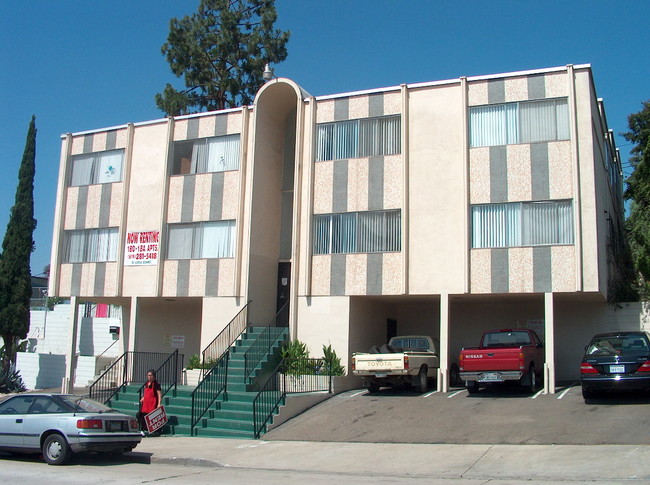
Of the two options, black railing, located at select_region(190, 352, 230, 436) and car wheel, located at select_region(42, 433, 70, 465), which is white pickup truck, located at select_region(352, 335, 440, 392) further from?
car wheel, located at select_region(42, 433, 70, 465)

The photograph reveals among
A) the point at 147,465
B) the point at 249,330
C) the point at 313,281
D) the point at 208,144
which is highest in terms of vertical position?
the point at 208,144

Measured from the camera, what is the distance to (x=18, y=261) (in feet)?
96.7

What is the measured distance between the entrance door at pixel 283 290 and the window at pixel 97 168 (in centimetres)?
684

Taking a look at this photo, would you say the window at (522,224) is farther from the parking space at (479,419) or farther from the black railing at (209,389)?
the black railing at (209,389)

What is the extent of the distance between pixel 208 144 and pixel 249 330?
6.80 m

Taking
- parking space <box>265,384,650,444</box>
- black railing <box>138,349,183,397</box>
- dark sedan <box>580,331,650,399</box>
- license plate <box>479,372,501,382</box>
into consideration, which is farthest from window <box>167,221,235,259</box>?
dark sedan <box>580,331,650,399</box>

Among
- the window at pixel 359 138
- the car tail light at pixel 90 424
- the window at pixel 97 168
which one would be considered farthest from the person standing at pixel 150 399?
the window at pixel 97 168

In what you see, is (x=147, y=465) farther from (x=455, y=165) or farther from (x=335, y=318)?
(x=455, y=165)

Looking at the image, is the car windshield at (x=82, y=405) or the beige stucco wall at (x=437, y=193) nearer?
the car windshield at (x=82, y=405)

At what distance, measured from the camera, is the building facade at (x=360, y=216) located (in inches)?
778

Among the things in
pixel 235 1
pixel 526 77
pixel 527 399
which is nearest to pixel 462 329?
pixel 527 399

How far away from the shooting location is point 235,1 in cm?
4056

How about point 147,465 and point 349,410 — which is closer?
point 147,465

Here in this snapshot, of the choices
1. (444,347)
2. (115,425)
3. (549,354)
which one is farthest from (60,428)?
(549,354)
